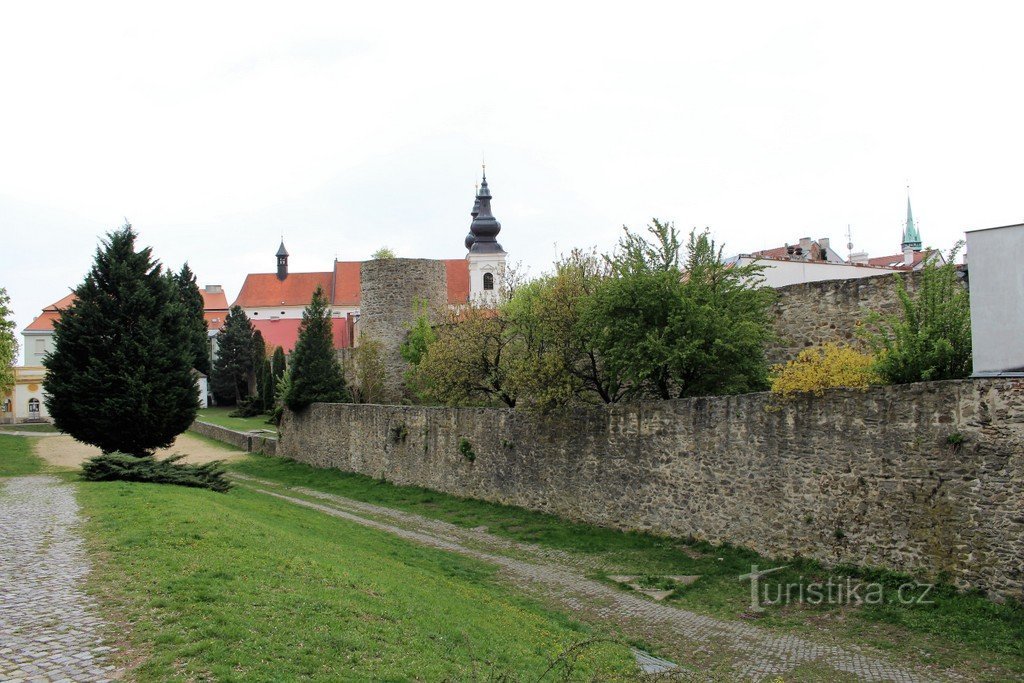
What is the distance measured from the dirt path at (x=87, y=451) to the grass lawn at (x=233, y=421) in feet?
17.9

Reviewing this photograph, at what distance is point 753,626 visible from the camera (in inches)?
440

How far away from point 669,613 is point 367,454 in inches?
691

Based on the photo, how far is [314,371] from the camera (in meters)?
33.6

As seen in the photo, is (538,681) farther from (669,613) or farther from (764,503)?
(764,503)

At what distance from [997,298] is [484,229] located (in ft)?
213

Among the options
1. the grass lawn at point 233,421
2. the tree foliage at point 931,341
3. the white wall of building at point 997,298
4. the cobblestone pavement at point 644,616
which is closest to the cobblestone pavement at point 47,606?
the cobblestone pavement at point 644,616

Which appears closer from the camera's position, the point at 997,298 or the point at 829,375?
the point at 997,298

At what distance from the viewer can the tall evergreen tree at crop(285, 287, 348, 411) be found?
1315 inches

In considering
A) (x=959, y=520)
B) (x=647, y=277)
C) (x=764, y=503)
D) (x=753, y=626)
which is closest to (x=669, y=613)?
(x=753, y=626)

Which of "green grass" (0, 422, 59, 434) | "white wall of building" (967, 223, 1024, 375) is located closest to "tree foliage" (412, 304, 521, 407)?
"white wall of building" (967, 223, 1024, 375)

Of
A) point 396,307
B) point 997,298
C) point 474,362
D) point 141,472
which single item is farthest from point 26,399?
point 997,298

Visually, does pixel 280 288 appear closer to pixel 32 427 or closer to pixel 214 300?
pixel 214 300

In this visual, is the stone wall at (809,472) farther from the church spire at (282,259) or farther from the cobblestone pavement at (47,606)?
the church spire at (282,259)

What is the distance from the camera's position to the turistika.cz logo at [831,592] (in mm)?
11133
